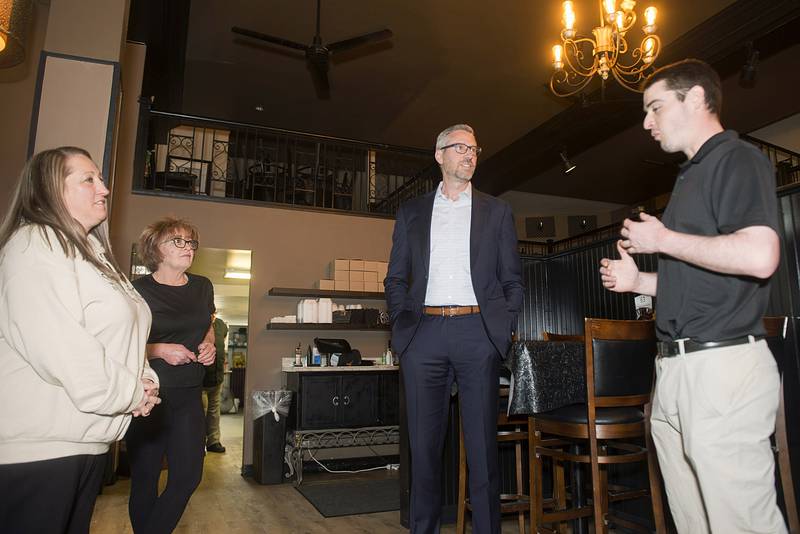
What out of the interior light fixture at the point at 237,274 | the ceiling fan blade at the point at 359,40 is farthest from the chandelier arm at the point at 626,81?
the interior light fixture at the point at 237,274

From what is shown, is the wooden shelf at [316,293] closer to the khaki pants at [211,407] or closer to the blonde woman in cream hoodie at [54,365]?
the khaki pants at [211,407]

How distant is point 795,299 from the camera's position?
8.61 ft

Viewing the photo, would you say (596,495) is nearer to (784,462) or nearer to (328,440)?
(784,462)

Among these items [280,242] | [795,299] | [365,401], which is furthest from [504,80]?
[795,299]

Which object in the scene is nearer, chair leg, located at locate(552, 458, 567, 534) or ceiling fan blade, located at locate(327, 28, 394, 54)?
chair leg, located at locate(552, 458, 567, 534)

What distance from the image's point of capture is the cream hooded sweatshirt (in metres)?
1.22

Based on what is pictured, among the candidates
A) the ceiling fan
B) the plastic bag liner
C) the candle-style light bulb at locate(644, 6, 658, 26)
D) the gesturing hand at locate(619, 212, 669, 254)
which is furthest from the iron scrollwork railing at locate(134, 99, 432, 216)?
the gesturing hand at locate(619, 212, 669, 254)

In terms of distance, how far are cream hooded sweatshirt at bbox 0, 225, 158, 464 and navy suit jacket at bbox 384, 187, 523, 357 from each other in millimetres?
1133

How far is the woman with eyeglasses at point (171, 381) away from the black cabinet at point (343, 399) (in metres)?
2.74

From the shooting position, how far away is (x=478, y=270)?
7.32 ft

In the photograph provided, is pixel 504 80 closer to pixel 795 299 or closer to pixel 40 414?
pixel 795 299

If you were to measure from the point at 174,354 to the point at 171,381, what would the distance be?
118 mm

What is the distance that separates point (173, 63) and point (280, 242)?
2.84 m

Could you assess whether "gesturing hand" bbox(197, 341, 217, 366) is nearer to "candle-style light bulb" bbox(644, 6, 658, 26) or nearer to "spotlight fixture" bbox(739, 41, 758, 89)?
"candle-style light bulb" bbox(644, 6, 658, 26)
